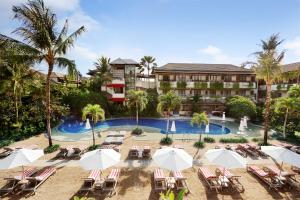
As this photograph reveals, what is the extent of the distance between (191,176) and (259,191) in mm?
4070

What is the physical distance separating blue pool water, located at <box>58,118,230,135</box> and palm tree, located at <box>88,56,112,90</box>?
7748 millimetres

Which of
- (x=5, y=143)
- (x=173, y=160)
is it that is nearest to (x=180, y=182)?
(x=173, y=160)

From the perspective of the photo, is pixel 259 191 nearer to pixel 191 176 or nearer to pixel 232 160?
pixel 232 160

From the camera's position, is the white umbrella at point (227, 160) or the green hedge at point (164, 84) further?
the green hedge at point (164, 84)

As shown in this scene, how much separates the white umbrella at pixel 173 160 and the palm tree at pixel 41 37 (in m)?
11.4

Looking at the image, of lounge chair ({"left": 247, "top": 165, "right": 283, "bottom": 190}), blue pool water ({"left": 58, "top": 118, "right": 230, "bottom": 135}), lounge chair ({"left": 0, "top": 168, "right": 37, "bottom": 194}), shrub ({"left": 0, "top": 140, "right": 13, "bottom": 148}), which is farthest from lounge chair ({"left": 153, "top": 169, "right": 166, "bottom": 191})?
blue pool water ({"left": 58, "top": 118, "right": 230, "bottom": 135})

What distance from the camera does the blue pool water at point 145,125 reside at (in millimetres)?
30516

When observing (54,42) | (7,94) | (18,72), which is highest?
(54,42)

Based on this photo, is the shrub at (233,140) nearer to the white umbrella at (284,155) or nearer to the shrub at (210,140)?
the shrub at (210,140)

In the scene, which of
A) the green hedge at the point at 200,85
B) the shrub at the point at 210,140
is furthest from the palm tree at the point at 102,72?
the shrub at the point at 210,140

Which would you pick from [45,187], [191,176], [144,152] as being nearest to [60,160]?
[45,187]

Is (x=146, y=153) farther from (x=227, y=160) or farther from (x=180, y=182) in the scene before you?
(x=227, y=160)

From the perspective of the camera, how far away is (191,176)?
14.6 metres

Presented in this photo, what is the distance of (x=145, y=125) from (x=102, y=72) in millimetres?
14124
